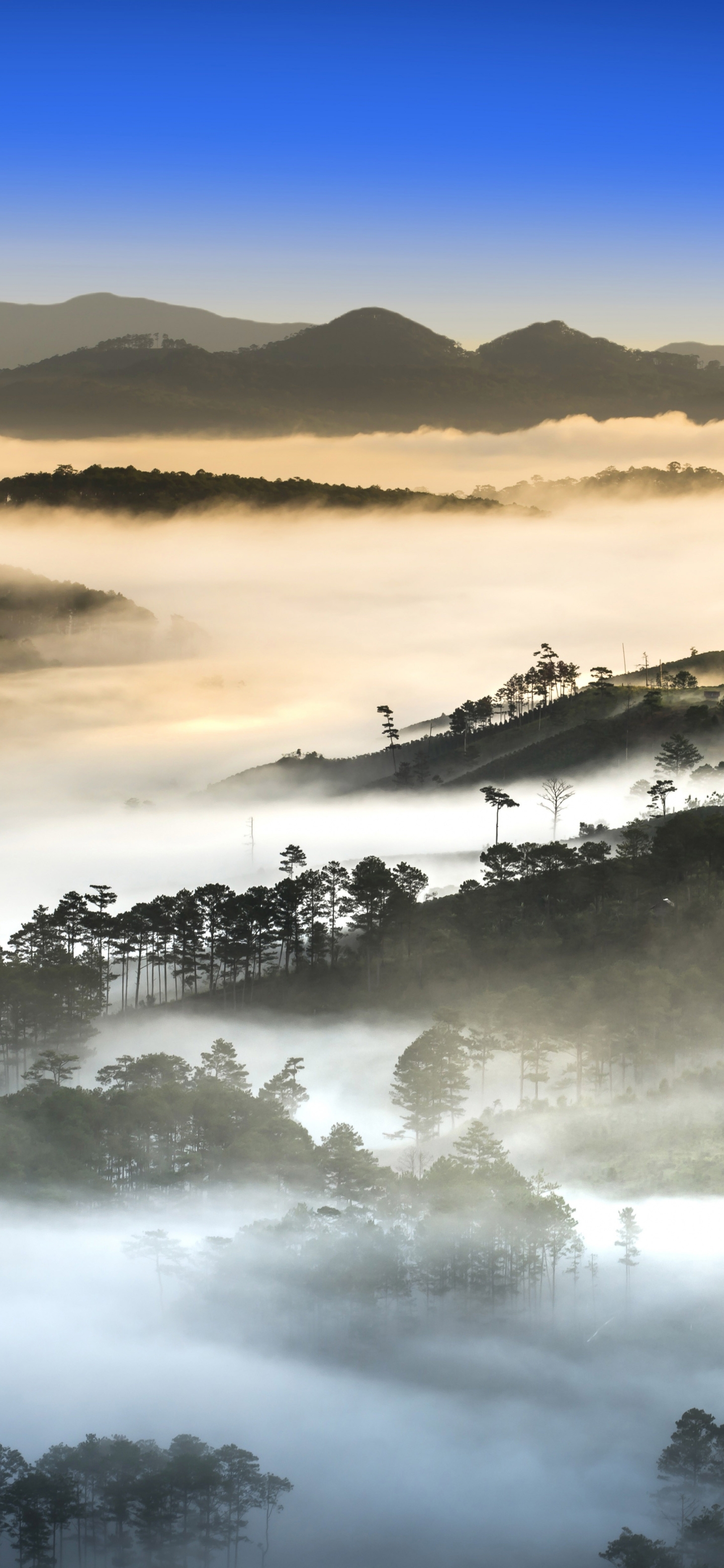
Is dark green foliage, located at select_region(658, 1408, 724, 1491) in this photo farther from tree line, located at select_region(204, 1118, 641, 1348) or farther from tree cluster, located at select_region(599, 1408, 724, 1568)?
tree line, located at select_region(204, 1118, 641, 1348)

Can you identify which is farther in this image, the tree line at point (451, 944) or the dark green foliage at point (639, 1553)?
the tree line at point (451, 944)

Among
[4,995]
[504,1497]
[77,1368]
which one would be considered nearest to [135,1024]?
[4,995]

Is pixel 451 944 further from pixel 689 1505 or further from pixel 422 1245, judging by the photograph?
pixel 689 1505

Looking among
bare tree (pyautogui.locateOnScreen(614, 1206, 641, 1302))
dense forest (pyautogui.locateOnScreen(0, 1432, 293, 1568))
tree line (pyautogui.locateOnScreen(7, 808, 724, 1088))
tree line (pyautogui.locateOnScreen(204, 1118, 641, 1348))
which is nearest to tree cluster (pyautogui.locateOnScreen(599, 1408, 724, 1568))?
bare tree (pyautogui.locateOnScreen(614, 1206, 641, 1302))

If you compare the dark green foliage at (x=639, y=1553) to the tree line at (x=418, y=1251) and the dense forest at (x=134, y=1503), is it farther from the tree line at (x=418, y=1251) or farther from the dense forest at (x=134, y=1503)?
the dense forest at (x=134, y=1503)

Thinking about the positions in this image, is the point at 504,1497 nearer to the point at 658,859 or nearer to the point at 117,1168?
the point at 117,1168

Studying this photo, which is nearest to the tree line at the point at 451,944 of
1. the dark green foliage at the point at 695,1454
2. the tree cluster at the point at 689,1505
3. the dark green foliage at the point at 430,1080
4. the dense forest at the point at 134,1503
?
the dark green foliage at the point at 430,1080

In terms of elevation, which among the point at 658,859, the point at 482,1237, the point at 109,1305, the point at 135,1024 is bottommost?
the point at 109,1305

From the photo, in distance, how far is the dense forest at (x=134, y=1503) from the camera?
12250 centimetres

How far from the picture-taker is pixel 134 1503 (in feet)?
410

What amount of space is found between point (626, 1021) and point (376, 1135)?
89.2ft

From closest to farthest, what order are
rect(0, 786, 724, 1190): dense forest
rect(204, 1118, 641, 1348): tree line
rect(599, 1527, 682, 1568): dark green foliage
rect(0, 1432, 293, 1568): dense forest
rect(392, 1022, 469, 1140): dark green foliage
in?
rect(599, 1527, 682, 1568): dark green foliage → rect(0, 1432, 293, 1568): dense forest → rect(204, 1118, 641, 1348): tree line → rect(0, 786, 724, 1190): dense forest → rect(392, 1022, 469, 1140): dark green foliage

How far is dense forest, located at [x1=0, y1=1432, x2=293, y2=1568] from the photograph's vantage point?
402 ft

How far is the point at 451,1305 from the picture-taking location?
131 meters
